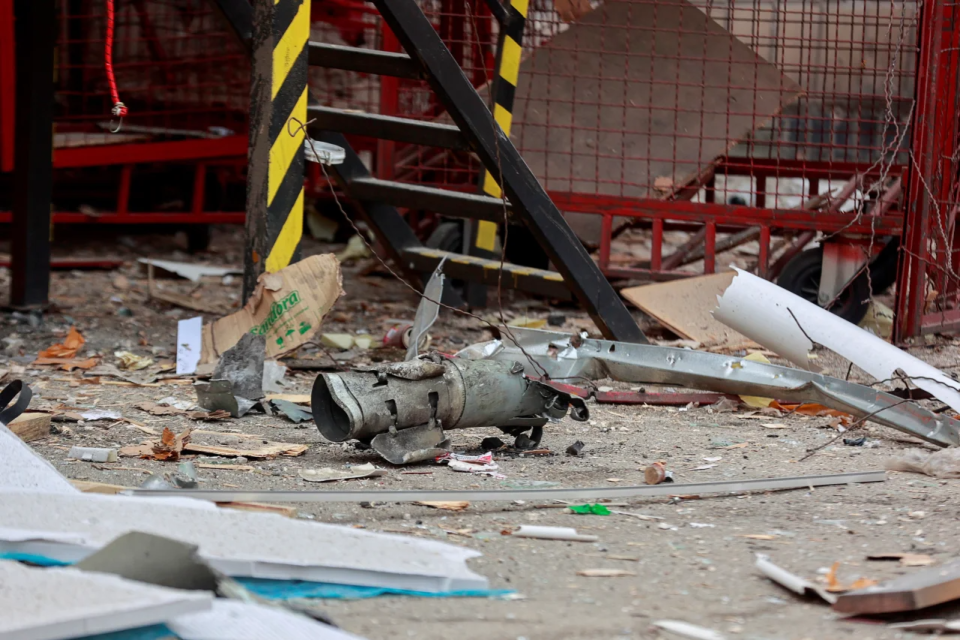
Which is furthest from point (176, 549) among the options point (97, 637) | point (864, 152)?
point (864, 152)

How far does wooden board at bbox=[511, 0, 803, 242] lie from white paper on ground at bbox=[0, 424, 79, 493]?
13.2ft

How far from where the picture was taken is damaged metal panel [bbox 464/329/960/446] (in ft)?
11.2

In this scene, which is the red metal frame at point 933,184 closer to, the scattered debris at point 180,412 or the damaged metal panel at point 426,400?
the damaged metal panel at point 426,400

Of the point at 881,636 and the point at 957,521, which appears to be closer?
the point at 881,636

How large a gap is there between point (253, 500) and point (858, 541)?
1359mm

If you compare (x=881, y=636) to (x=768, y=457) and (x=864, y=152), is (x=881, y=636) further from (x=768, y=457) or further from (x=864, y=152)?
(x=864, y=152)

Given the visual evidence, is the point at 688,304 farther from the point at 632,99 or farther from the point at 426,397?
the point at 426,397

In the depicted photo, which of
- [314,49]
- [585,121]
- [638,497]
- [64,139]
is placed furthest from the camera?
[64,139]

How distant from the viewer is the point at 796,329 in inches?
160

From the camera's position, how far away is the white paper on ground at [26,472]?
2305 millimetres

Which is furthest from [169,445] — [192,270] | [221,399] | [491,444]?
[192,270]

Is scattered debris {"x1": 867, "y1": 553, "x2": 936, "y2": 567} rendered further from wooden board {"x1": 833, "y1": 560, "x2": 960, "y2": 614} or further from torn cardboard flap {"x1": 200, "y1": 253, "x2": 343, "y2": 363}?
torn cardboard flap {"x1": 200, "y1": 253, "x2": 343, "y2": 363}

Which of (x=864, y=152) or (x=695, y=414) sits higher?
(x=864, y=152)

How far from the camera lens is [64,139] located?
287 inches
